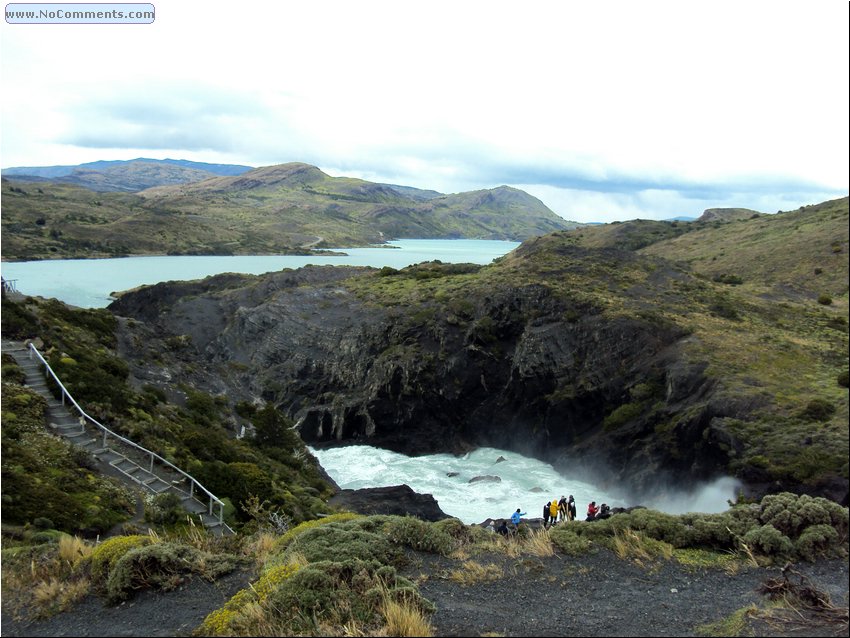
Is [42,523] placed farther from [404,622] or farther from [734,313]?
[734,313]

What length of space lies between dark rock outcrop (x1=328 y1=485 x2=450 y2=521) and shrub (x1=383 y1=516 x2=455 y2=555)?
461 inches

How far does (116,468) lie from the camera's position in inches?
595

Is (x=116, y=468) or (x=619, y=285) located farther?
(x=619, y=285)

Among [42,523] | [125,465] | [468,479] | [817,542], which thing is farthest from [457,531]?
[468,479]

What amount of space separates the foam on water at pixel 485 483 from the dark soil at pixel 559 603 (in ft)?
60.5

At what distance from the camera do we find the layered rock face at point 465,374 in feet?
98.5

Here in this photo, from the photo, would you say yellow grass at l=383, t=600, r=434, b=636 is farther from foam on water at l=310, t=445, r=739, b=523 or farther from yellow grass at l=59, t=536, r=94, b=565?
foam on water at l=310, t=445, r=739, b=523

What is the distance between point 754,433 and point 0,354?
102 ft

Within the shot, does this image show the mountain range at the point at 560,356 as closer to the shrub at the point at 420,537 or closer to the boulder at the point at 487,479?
the boulder at the point at 487,479

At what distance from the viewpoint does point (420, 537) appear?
10.4 meters

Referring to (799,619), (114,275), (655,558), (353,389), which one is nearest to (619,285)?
(353,389)

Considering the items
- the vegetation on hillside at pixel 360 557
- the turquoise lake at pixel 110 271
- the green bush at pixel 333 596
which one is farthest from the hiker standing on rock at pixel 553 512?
the turquoise lake at pixel 110 271

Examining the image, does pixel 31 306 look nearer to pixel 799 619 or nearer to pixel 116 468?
pixel 116 468

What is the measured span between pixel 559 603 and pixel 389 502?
18.3 meters
